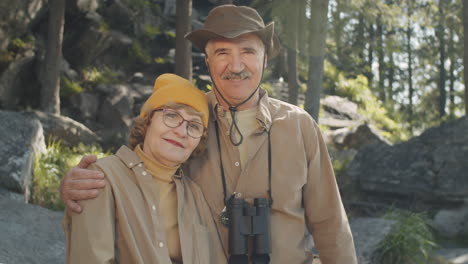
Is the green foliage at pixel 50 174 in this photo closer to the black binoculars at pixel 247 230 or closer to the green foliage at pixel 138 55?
the black binoculars at pixel 247 230

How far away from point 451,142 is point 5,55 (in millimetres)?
10676

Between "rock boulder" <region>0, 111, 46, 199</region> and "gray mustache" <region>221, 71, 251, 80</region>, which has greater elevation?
"gray mustache" <region>221, 71, 251, 80</region>

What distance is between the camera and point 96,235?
266cm

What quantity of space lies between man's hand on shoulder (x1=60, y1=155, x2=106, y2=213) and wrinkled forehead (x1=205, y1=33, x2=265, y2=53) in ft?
4.16

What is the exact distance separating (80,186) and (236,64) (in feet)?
4.37

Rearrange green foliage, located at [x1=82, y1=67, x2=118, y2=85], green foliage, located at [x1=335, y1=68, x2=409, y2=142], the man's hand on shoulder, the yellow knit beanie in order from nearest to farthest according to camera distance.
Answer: the man's hand on shoulder
the yellow knit beanie
green foliage, located at [x1=82, y1=67, x2=118, y2=85]
green foliage, located at [x1=335, y1=68, x2=409, y2=142]

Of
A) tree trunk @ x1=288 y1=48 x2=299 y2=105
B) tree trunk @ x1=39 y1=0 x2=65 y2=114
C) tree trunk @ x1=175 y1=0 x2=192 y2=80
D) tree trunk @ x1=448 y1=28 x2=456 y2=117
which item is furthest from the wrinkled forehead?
tree trunk @ x1=448 y1=28 x2=456 y2=117

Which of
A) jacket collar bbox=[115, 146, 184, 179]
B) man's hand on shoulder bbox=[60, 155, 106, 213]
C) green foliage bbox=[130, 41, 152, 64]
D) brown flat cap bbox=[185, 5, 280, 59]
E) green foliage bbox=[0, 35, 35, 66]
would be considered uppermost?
green foliage bbox=[130, 41, 152, 64]

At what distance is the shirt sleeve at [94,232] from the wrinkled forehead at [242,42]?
1311 mm

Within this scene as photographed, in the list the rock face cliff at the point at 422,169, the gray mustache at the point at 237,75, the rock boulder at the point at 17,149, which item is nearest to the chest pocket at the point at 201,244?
the gray mustache at the point at 237,75

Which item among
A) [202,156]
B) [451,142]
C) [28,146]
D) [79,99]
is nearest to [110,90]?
[79,99]

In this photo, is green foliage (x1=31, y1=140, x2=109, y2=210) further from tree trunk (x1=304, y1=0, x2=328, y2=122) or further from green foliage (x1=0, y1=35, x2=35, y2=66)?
tree trunk (x1=304, y1=0, x2=328, y2=122)

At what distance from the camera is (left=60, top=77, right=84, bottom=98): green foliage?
47.3 feet

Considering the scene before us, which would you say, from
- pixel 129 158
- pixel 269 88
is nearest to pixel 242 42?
pixel 129 158
